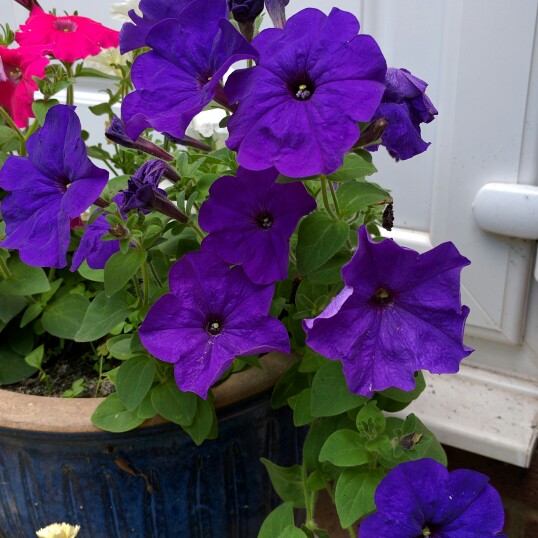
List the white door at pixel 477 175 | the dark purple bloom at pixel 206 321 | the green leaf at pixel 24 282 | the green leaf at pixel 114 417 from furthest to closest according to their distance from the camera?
the white door at pixel 477 175 < the green leaf at pixel 24 282 < the green leaf at pixel 114 417 < the dark purple bloom at pixel 206 321

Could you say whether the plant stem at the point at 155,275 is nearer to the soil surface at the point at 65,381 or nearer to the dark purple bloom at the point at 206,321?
the dark purple bloom at the point at 206,321

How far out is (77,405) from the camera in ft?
2.45

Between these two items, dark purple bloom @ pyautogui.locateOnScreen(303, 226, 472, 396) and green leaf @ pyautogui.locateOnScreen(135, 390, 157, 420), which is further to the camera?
green leaf @ pyautogui.locateOnScreen(135, 390, 157, 420)

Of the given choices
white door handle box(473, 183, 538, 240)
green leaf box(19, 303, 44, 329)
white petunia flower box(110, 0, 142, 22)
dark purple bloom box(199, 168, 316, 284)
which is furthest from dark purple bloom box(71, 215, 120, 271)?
white door handle box(473, 183, 538, 240)

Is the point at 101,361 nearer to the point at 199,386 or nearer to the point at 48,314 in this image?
the point at 48,314

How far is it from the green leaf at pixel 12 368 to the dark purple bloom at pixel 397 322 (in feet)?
1.57

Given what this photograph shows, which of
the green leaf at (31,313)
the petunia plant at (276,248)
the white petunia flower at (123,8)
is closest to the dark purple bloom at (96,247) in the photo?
the petunia plant at (276,248)

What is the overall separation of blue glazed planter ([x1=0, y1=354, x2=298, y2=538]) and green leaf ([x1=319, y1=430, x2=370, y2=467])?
14 cm

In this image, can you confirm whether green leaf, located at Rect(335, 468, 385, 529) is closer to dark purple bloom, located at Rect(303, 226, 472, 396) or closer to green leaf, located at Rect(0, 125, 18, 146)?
dark purple bloom, located at Rect(303, 226, 472, 396)

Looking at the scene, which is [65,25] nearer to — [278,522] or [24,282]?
[24,282]

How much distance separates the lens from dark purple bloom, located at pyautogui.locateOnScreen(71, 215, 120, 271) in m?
0.67

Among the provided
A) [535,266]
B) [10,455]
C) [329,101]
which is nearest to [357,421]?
[329,101]

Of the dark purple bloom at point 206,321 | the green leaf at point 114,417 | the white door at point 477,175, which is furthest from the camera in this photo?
the white door at point 477,175

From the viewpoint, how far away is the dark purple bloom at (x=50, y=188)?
0.57 meters
